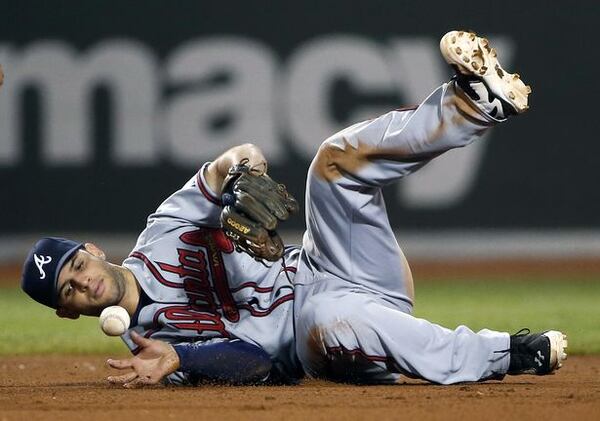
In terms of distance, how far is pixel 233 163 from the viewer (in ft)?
13.4

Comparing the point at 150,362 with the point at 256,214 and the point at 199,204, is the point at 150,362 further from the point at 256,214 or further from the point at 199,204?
the point at 199,204

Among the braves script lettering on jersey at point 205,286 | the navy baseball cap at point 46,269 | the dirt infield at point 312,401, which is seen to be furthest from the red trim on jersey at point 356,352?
the navy baseball cap at point 46,269

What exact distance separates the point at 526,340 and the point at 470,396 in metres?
0.52

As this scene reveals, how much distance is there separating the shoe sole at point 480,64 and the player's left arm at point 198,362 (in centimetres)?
123

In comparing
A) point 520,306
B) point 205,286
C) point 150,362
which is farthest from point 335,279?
point 520,306

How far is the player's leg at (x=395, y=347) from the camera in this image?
3.78 meters

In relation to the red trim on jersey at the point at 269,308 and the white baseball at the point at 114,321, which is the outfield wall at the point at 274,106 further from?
the white baseball at the point at 114,321

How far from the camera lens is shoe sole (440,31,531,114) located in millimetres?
3545

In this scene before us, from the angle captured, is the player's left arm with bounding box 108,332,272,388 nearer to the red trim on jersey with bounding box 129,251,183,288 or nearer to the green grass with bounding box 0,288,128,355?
the red trim on jersey with bounding box 129,251,183,288

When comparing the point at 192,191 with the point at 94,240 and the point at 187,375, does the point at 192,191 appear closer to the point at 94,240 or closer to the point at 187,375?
the point at 187,375

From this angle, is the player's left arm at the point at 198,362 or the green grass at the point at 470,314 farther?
the green grass at the point at 470,314

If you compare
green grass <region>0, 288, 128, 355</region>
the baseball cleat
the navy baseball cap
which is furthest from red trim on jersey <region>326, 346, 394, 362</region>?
green grass <region>0, 288, 128, 355</region>

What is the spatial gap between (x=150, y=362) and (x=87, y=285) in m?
0.36

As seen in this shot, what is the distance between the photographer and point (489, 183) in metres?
9.24
